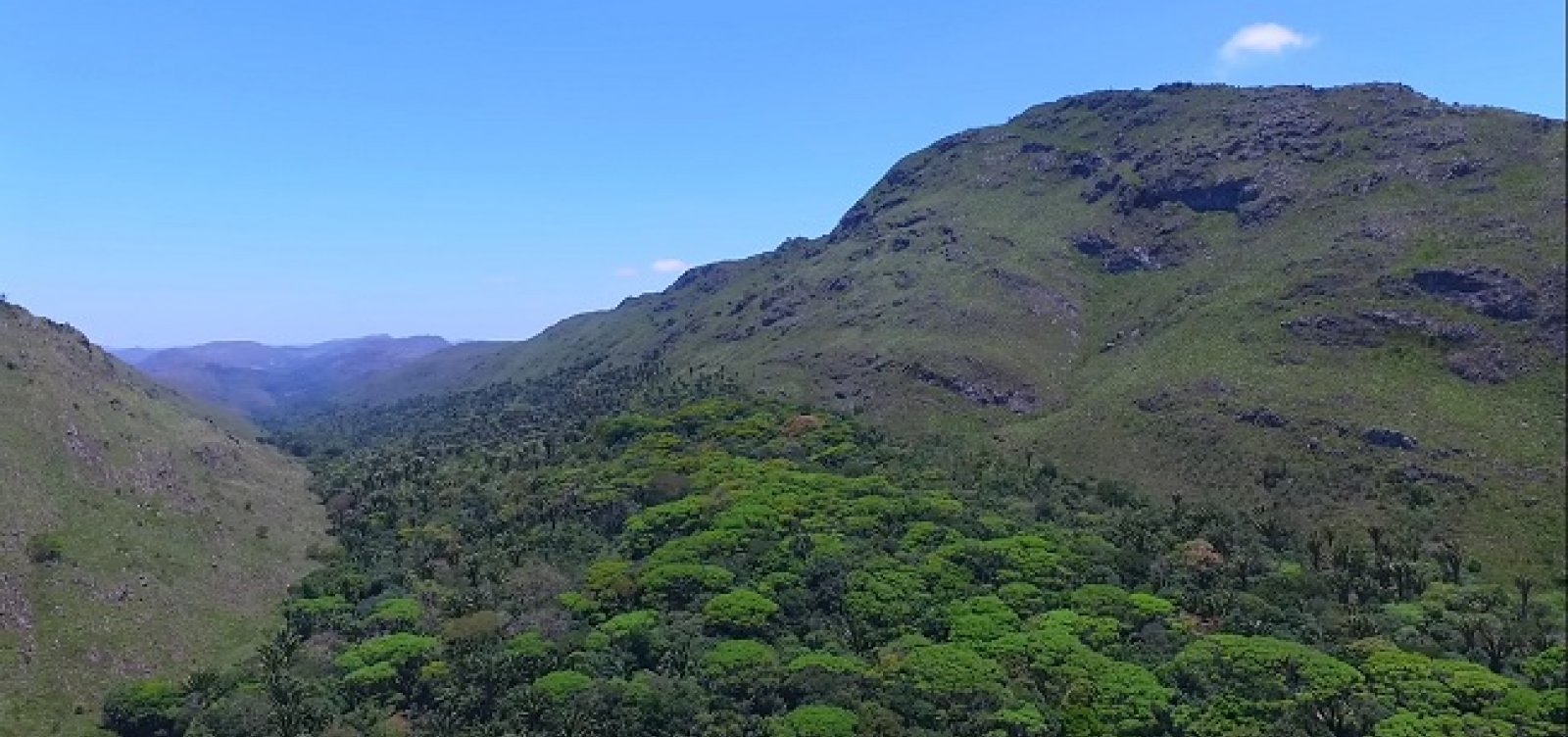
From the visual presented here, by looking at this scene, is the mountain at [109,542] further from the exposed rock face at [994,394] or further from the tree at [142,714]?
the exposed rock face at [994,394]

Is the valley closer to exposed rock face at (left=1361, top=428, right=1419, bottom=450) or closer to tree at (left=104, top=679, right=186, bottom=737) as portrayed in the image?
tree at (left=104, top=679, right=186, bottom=737)

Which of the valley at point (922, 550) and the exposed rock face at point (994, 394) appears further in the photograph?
the exposed rock face at point (994, 394)

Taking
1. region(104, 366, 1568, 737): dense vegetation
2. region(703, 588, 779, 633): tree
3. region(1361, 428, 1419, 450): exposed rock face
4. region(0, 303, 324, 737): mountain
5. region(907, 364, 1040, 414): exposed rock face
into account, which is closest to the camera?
region(104, 366, 1568, 737): dense vegetation

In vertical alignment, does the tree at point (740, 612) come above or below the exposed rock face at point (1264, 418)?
below

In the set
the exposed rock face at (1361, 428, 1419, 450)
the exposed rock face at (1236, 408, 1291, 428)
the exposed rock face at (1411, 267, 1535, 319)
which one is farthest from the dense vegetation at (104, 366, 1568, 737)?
the exposed rock face at (1411, 267, 1535, 319)

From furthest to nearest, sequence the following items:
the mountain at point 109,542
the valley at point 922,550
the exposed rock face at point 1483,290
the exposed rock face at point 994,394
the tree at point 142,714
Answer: the exposed rock face at point 994,394
the exposed rock face at point 1483,290
the mountain at point 109,542
the tree at point 142,714
the valley at point 922,550

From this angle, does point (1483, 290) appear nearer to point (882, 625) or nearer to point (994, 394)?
point (994, 394)

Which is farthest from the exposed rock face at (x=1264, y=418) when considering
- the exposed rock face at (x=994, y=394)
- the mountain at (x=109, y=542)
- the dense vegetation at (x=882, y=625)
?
the mountain at (x=109, y=542)
